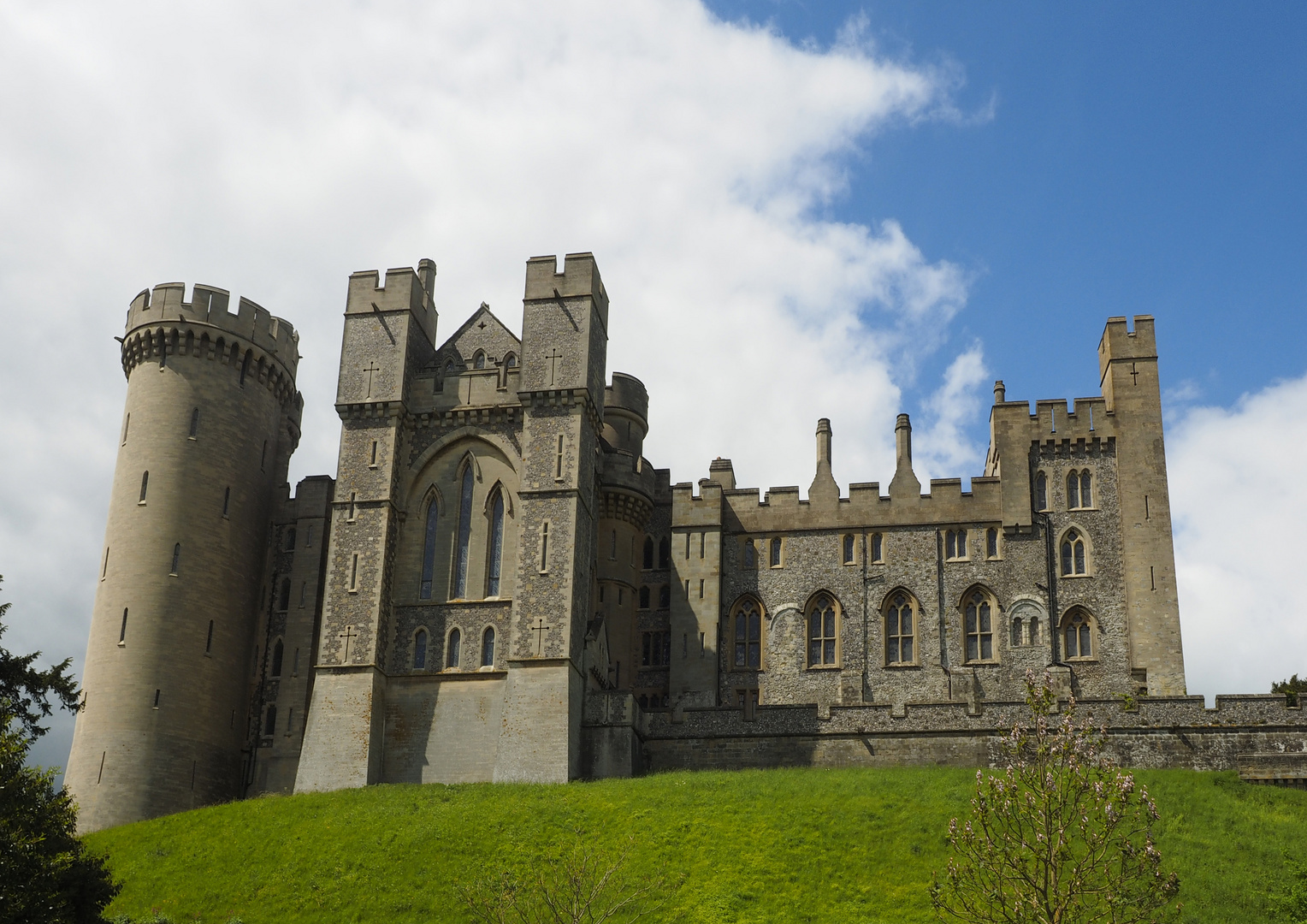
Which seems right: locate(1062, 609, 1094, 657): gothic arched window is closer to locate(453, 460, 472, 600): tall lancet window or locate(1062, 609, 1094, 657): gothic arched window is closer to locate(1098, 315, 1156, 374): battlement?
locate(1098, 315, 1156, 374): battlement

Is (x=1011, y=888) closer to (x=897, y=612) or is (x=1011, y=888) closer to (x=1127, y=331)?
(x=897, y=612)

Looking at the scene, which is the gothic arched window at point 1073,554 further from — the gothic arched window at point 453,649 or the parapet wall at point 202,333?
the parapet wall at point 202,333

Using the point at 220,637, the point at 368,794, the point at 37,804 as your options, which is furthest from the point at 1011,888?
the point at 220,637

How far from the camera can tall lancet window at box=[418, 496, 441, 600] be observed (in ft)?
153

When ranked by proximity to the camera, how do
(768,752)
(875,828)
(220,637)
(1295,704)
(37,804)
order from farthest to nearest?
(220,637) < (768,752) < (1295,704) < (875,828) < (37,804)

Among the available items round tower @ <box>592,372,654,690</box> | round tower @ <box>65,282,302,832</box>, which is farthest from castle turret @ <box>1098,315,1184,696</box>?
round tower @ <box>65,282,302,832</box>

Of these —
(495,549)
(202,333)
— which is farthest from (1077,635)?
(202,333)

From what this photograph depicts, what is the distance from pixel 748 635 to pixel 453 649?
11.1 meters

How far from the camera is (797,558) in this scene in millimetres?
51312

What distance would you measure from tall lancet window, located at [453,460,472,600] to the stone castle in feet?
0.33

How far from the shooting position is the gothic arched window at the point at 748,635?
50.3 metres

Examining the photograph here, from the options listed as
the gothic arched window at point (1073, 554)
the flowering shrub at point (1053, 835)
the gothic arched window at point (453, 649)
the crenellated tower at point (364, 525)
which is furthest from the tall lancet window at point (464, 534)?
the flowering shrub at point (1053, 835)

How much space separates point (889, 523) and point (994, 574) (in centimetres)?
406

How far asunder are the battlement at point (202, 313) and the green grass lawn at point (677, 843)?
17710 mm
